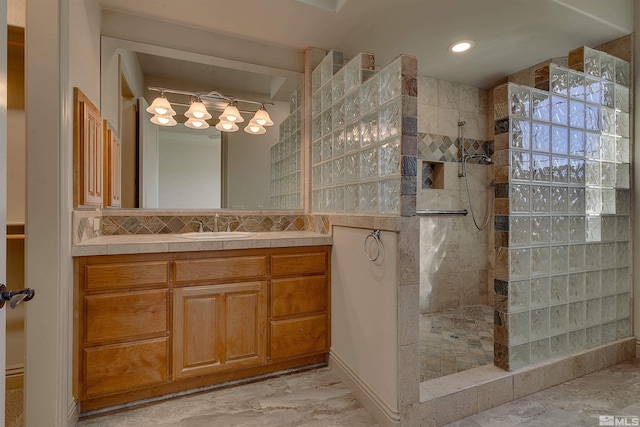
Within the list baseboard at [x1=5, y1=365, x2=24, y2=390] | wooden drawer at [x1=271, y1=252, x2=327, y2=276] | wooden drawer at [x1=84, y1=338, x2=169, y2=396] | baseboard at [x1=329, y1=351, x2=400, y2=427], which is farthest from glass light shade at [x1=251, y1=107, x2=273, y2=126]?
baseboard at [x1=5, y1=365, x2=24, y2=390]

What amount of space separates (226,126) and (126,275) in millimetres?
1293

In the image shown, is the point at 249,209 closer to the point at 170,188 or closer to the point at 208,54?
the point at 170,188

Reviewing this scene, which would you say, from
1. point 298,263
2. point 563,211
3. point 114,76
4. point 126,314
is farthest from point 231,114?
point 563,211

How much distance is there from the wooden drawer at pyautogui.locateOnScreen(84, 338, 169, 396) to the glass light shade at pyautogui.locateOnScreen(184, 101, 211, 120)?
1530 mm

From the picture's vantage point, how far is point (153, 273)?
5.64 feet

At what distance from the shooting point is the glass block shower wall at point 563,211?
1807 millimetres

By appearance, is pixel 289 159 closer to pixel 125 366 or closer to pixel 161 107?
pixel 161 107

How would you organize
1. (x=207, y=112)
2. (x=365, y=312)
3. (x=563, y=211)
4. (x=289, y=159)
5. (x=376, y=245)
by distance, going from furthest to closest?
(x=289, y=159) → (x=207, y=112) → (x=563, y=211) → (x=365, y=312) → (x=376, y=245)

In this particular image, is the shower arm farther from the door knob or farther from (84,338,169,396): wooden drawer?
the door knob

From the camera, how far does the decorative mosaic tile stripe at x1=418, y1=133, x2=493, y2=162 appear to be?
9.95ft

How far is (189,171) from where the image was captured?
2303mm

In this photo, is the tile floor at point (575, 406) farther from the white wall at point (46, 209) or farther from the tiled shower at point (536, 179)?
the white wall at point (46, 209)

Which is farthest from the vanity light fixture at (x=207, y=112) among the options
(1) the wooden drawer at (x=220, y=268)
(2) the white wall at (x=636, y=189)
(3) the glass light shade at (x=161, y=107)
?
(2) the white wall at (x=636, y=189)

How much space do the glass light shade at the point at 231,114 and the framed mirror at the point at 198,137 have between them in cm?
3
